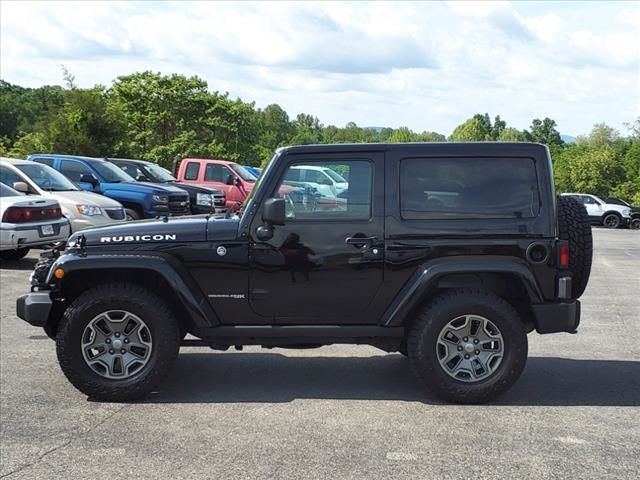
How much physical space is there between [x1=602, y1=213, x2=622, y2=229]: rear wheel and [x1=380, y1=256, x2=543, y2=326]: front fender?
27.7 m

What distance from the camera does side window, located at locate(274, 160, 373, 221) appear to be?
17.8 feet

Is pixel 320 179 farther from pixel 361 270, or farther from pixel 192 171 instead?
pixel 192 171

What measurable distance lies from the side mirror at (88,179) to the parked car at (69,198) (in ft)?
4.70

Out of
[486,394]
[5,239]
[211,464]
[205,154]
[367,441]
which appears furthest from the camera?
[205,154]

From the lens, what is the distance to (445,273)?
17.4ft

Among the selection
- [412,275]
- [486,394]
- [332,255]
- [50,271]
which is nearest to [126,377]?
[50,271]

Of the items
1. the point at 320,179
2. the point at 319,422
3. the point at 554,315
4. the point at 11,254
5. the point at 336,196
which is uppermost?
the point at 320,179

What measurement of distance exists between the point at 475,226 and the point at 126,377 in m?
2.76

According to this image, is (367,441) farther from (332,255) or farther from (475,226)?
(475,226)

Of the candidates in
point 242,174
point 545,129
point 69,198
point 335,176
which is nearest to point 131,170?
point 242,174

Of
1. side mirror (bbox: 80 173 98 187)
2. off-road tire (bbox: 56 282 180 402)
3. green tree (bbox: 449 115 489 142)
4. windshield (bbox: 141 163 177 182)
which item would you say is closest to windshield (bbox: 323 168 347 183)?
off-road tire (bbox: 56 282 180 402)

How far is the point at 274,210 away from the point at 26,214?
766cm

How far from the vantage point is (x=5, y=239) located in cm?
1138

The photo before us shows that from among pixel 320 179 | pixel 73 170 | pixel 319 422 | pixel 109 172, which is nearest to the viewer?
pixel 319 422
